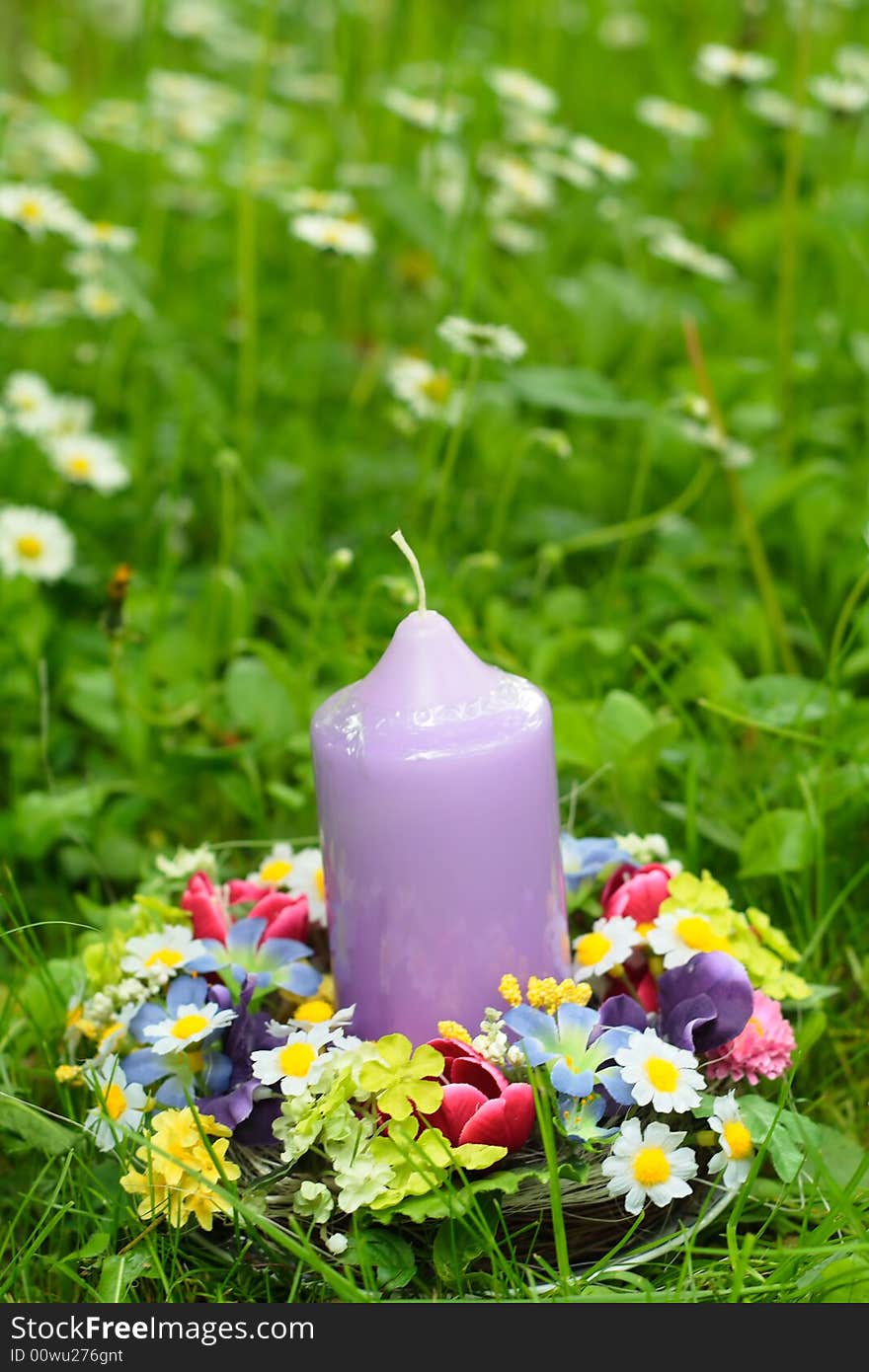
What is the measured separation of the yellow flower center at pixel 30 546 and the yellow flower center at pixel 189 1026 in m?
0.80

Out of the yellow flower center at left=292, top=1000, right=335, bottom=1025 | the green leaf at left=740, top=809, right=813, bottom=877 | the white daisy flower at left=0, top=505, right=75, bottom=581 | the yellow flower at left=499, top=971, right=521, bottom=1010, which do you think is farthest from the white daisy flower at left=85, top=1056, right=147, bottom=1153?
the white daisy flower at left=0, top=505, right=75, bottom=581

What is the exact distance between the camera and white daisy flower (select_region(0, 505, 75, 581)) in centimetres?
153

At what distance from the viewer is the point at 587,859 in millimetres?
1032

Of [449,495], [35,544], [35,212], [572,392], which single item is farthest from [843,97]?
[35,544]

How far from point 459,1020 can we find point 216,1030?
154 millimetres

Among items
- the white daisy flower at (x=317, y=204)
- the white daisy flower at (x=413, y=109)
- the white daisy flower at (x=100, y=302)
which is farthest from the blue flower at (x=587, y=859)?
the white daisy flower at (x=100, y=302)

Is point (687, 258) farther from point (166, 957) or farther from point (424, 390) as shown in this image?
point (166, 957)

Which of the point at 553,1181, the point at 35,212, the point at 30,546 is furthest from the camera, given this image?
the point at 35,212

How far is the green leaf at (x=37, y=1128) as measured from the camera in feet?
2.98

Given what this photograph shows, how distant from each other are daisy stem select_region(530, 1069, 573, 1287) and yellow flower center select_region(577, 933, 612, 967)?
0.15 m

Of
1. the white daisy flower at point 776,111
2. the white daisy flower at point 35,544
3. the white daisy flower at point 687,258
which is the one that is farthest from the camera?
the white daisy flower at point 776,111

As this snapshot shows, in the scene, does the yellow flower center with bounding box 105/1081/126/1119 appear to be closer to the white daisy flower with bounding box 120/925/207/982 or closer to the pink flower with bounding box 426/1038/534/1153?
the white daisy flower with bounding box 120/925/207/982

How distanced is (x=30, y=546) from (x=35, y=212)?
0.41 meters

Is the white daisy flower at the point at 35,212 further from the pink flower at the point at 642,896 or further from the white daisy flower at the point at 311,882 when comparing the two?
the pink flower at the point at 642,896
